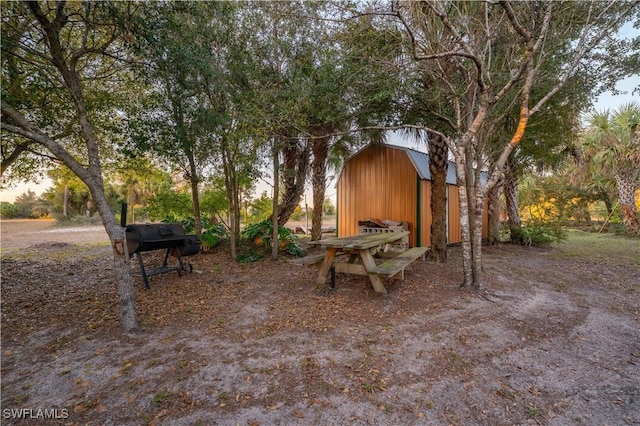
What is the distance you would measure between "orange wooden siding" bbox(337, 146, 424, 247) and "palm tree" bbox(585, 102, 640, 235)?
12.3 meters

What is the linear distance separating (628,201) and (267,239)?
18.3 m

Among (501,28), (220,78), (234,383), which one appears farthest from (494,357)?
(220,78)

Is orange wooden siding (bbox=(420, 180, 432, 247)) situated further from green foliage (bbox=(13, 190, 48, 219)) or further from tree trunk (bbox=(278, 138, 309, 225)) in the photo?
green foliage (bbox=(13, 190, 48, 219))

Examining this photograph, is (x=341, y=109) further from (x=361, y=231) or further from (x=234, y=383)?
(x=234, y=383)

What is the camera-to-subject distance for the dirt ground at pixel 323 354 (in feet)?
6.96

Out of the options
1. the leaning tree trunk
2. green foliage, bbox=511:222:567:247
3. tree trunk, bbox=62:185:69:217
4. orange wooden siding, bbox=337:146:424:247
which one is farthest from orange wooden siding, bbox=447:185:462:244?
tree trunk, bbox=62:185:69:217

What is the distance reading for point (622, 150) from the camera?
44.1 ft

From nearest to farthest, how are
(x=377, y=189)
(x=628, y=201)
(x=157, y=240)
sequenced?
(x=157, y=240) → (x=377, y=189) → (x=628, y=201)

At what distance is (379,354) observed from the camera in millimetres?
2883

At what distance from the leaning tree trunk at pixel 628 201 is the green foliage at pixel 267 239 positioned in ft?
55.6

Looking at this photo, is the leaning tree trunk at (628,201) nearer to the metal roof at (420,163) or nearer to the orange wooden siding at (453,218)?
the orange wooden siding at (453,218)

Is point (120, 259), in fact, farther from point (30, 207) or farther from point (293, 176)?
point (30, 207)

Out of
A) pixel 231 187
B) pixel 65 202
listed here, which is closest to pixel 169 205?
pixel 231 187

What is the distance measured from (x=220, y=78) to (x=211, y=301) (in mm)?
4689
